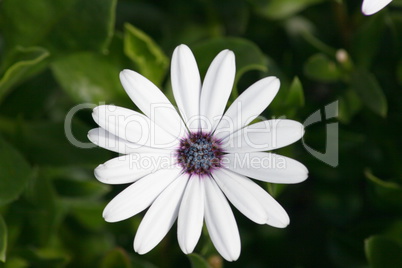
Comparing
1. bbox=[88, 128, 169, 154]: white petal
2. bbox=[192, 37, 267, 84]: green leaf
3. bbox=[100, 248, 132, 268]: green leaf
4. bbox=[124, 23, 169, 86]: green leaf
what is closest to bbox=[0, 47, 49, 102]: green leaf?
bbox=[124, 23, 169, 86]: green leaf

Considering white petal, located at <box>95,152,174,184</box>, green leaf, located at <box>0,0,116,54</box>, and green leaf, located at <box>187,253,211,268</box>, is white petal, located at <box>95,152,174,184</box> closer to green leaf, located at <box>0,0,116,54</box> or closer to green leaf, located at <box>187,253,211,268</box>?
green leaf, located at <box>187,253,211,268</box>

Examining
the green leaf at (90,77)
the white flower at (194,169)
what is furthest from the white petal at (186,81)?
the green leaf at (90,77)

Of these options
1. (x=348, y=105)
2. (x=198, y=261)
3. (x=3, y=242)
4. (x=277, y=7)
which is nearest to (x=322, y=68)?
(x=348, y=105)

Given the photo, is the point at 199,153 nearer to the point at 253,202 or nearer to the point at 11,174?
the point at 253,202

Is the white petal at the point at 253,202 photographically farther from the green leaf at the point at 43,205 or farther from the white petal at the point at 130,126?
the green leaf at the point at 43,205

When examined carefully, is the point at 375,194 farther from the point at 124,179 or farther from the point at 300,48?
the point at 124,179

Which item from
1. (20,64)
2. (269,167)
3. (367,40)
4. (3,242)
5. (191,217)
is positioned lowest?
(3,242)

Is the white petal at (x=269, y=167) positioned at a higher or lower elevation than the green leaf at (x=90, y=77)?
lower
